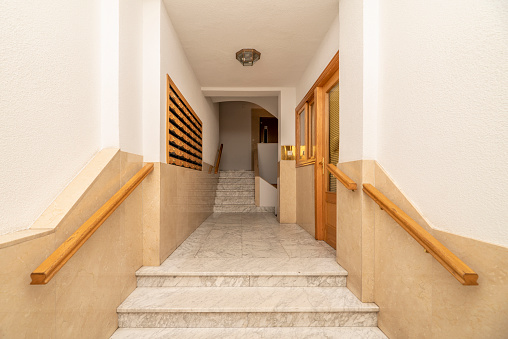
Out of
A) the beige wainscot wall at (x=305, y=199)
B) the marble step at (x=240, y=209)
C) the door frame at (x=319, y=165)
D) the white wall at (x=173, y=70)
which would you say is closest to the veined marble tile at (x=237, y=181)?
the marble step at (x=240, y=209)

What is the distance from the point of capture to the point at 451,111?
1334 millimetres

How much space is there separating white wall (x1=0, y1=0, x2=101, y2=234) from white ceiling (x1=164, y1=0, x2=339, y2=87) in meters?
1.23

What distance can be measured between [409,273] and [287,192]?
3343mm

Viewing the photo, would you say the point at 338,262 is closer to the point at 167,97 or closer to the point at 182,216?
the point at 182,216

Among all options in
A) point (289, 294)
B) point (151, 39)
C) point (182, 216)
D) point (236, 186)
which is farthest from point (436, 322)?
point (236, 186)

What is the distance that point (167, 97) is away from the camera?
2.79m

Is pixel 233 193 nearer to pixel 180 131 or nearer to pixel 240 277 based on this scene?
pixel 180 131

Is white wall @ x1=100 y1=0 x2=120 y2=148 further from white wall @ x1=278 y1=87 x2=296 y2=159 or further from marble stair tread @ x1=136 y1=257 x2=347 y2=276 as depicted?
white wall @ x1=278 y1=87 x2=296 y2=159

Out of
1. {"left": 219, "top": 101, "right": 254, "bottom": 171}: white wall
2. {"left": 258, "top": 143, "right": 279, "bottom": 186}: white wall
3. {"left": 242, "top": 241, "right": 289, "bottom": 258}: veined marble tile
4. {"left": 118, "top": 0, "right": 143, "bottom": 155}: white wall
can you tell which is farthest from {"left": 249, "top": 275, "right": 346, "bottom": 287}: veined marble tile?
{"left": 219, "top": 101, "right": 254, "bottom": 171}: white wall

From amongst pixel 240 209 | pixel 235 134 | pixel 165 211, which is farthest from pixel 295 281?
pixel 235 134

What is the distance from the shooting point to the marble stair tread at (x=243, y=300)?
197cm

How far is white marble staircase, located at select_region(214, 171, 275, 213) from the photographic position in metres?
6.77

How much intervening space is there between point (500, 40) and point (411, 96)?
1.84 feet

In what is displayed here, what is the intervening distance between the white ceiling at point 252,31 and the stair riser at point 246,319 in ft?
9.09
